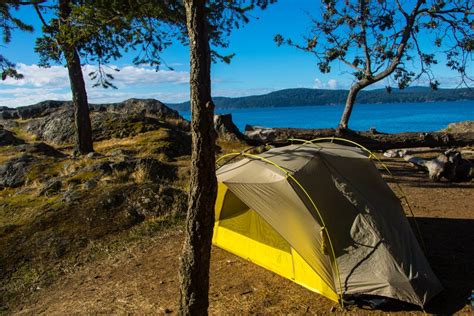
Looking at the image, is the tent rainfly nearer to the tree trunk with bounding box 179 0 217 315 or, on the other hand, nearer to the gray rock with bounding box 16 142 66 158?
the tree trunk with bounding box 179 0 217 315

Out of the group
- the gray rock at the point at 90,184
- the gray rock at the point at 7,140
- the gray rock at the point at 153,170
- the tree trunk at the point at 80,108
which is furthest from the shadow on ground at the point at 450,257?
the gray rock at the point at 7,140

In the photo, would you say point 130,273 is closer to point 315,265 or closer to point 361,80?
point 315,265

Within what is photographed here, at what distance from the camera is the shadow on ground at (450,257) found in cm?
498

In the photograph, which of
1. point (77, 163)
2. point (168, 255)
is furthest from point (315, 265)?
point (77, 163)

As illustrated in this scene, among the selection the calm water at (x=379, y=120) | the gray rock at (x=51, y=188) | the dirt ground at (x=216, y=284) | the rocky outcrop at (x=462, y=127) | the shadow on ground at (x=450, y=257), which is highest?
the rocky outcrop at (x=462, y=127)

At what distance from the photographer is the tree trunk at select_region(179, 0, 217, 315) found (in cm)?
345

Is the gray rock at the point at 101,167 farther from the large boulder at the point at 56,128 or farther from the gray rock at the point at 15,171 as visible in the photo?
the large boulder at the point at 56,128

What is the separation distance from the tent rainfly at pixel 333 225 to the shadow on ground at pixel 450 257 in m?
0.22

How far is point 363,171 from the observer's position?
20.5 feet

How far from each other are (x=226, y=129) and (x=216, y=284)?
11.7 metres

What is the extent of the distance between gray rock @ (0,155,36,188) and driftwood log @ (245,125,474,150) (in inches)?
325

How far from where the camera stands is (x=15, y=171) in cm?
1242

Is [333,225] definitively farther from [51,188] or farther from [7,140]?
[7,140]

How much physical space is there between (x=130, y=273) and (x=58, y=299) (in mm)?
1123
